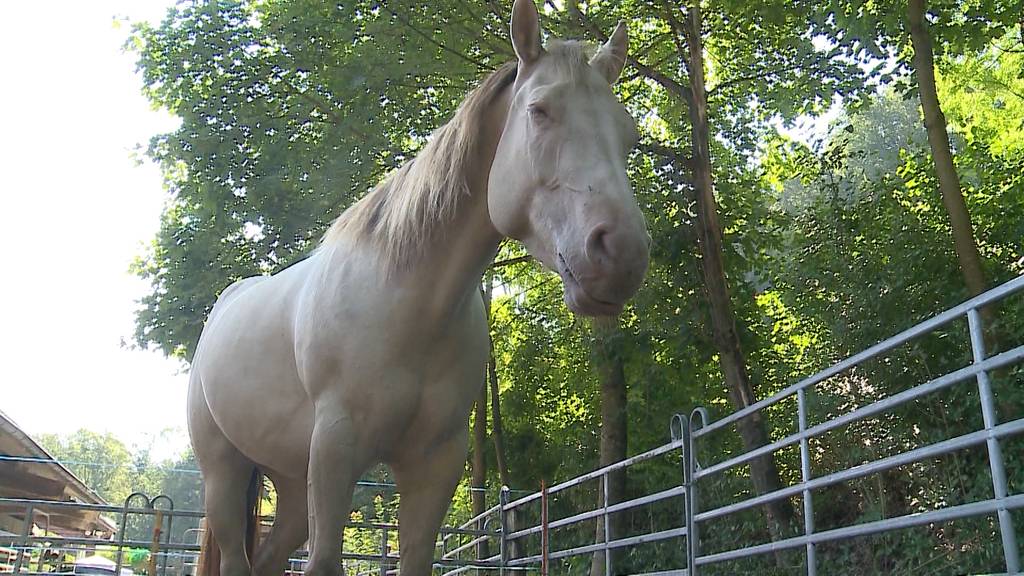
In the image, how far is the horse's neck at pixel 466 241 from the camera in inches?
92.7

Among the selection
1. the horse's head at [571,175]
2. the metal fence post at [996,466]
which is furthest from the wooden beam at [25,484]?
the metal fence post at [996,466]

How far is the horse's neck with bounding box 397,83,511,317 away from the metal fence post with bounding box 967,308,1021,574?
1.63 m

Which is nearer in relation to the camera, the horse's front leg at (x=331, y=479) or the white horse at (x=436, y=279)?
the white horse at (x=436, y=279)

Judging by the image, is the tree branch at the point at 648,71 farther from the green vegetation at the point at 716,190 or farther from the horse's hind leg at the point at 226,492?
the horse's hind leg at the point at 226,492

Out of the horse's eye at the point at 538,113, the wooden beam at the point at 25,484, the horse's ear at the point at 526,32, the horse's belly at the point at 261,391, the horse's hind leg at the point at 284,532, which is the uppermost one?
the horse's ear at the point at 526,32

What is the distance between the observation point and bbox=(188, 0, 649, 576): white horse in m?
1.96

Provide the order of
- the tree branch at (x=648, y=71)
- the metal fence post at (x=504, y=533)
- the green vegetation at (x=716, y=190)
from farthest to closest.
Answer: the tree branch at (x=648, y=71) → the metal fence post at (x=504, y=533) → the green vegetation at (x=716, y=190)

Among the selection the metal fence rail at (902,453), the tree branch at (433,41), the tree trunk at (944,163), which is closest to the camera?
the metal fence rail at (902,453)

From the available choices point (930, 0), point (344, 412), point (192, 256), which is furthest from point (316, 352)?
point (192, 256)

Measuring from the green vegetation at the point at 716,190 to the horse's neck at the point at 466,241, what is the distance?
483cm

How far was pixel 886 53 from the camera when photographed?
26.4 feet

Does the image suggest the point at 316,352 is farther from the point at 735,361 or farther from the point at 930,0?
the point at 930,0

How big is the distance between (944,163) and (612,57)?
183 inches

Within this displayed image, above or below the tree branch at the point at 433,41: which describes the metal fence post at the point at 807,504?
below
